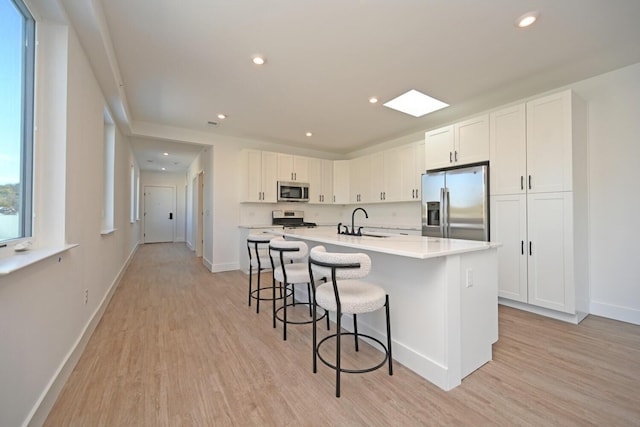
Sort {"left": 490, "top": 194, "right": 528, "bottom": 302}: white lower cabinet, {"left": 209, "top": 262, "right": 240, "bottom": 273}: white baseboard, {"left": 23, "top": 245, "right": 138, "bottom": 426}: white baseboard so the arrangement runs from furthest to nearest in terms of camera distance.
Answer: {"left": 209, "top": 262, "right": 240, "bottom": 273}: white baseboard < {"left": 490, "top": 194, "right": 528, "bottom": 302}: white lower cabinet < {"left": 23, "top": 245, "right": 138, "bottom": 426}: white baseboard

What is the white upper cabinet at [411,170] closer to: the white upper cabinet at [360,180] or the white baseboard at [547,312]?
the white upper cabinet at [360,180]

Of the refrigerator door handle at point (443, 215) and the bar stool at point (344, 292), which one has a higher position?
the refrigerator door handle at point (443, 215)

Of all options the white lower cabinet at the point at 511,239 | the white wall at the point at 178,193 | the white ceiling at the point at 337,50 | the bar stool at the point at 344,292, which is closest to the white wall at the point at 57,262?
the white ceiling at the point at 337,50

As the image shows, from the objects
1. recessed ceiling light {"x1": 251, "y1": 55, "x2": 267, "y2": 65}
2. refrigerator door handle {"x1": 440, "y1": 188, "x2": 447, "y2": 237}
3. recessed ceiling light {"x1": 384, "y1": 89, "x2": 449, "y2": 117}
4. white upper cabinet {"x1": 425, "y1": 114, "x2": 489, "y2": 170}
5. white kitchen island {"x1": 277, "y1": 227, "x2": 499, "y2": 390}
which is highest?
recessed ceiling light {"x1": 384, "y1": 89, "x2": 449, "y2": 117}

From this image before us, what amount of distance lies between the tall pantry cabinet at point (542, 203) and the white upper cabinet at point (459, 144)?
113mm

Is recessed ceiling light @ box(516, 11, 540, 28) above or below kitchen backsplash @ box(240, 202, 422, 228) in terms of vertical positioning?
above

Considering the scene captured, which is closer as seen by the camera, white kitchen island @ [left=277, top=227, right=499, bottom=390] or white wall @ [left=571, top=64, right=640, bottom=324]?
white kitchen island @ [left=277, top=227, right=499, bottom=390]

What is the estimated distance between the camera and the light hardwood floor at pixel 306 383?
1.44 meters

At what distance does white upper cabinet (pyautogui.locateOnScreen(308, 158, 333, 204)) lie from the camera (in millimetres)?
5785

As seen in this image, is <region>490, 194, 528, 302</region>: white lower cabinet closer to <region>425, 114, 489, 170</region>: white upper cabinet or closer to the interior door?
<region>425, 114, 489, 170</region>: white upper cabinet

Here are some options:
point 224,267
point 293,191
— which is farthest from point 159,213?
point 293,191

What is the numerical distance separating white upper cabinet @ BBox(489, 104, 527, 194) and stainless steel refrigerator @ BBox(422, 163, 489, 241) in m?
0.13

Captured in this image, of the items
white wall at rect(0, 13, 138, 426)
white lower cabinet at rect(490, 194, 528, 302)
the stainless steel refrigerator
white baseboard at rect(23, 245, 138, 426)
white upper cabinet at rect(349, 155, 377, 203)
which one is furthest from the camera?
white upper cabinet at rect(349, 155, 377, 203)

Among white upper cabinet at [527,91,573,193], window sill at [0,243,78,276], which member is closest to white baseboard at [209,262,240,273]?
window sill at [0,243,78,276]
